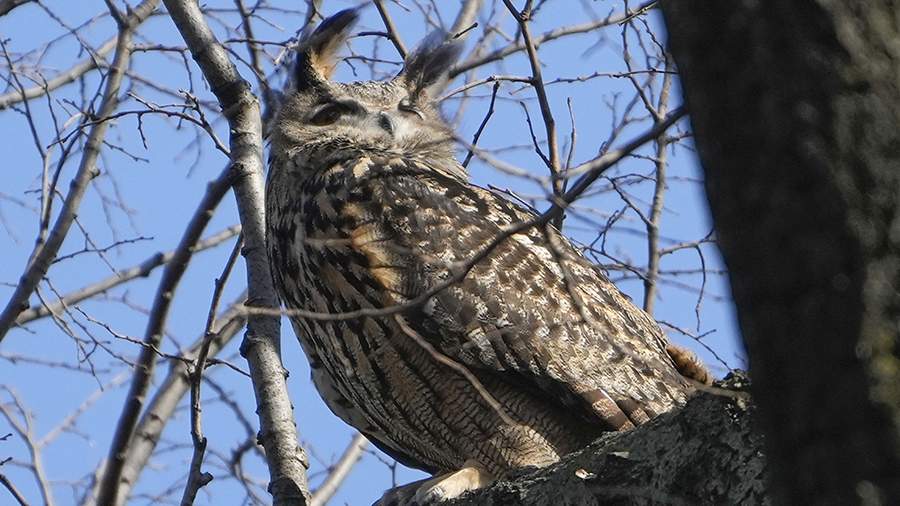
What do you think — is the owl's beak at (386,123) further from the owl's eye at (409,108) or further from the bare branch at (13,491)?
the bare branch at (13,491)

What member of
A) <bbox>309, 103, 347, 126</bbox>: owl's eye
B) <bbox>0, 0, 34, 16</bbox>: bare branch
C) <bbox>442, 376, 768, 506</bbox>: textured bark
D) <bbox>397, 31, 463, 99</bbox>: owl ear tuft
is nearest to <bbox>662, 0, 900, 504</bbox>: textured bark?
<bbox>442, 376, 768, 506</bbox>: textured bark

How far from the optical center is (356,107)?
5.18 meters

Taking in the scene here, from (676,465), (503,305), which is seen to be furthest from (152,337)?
(676,465)

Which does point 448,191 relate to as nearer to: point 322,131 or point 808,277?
point 322,131

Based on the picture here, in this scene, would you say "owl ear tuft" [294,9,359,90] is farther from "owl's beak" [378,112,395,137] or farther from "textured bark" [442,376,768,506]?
"textured bark" [442,376,768,506]

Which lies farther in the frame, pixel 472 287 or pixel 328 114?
pixel 328 114

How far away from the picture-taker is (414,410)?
12.7ft

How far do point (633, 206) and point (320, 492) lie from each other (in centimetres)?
184

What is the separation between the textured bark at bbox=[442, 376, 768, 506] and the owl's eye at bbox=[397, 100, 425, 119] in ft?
7.86

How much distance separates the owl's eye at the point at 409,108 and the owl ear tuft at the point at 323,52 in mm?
352

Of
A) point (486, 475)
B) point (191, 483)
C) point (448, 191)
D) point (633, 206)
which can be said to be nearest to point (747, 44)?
point (191, 483)

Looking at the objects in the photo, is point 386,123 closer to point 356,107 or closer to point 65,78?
point 356,107

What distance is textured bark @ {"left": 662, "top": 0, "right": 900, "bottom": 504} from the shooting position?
135cm

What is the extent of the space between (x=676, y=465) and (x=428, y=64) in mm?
2960
